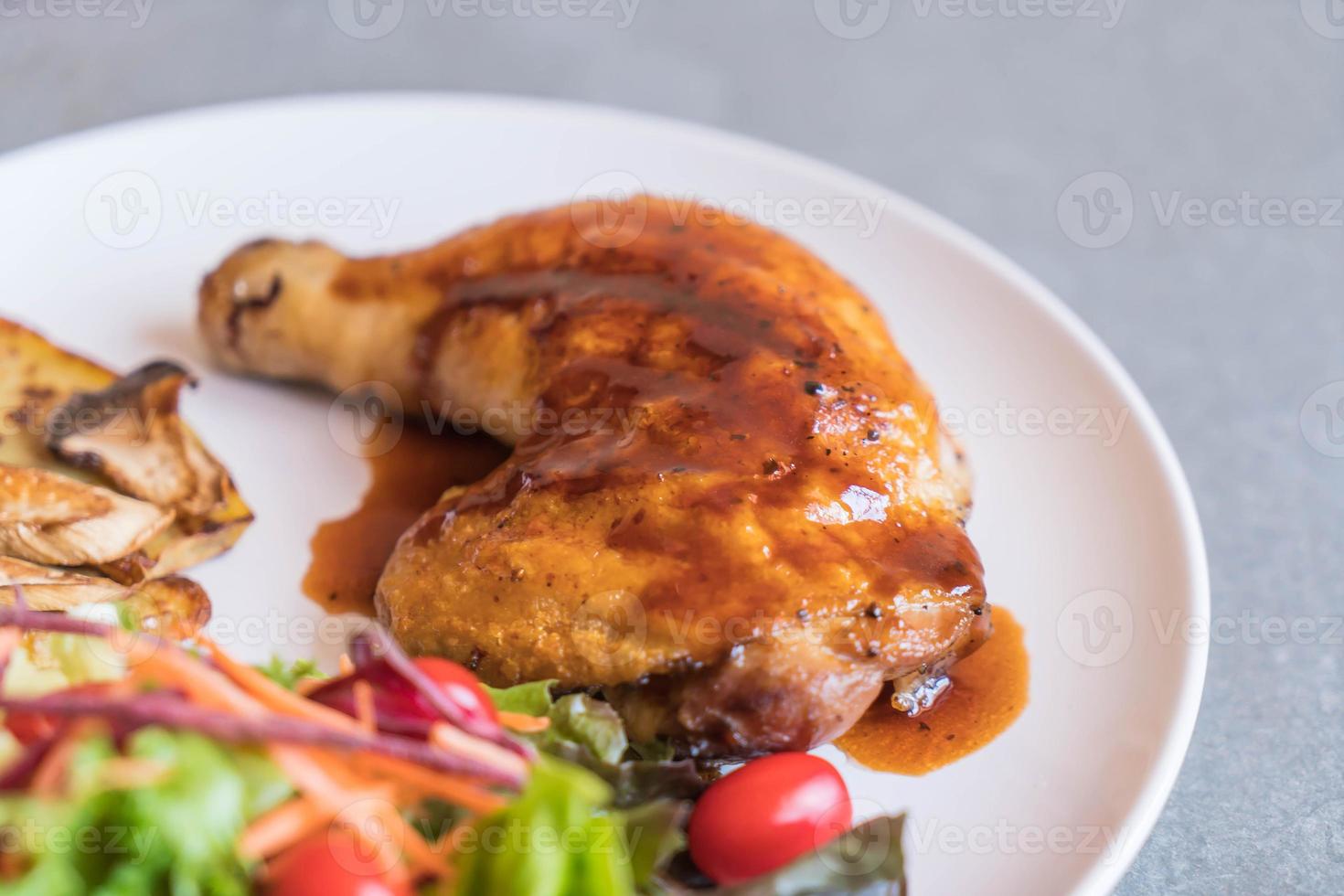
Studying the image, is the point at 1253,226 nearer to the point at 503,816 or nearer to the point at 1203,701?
the point at 1203,701

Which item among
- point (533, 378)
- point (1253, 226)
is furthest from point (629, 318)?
point (1253, 226)

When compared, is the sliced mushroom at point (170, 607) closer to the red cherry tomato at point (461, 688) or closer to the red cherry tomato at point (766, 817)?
the red cherry tomato at point (461, 688)

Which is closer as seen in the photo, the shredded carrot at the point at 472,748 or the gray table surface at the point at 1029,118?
the shredded carrot at the point at 472,748
